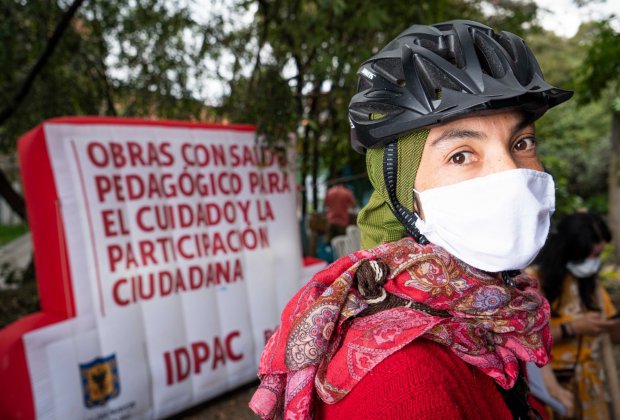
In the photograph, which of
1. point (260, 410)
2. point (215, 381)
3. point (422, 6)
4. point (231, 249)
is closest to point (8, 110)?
point (231, 249)

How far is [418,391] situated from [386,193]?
47cm

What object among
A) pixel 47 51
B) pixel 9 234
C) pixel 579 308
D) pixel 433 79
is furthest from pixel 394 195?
pixel 9 234

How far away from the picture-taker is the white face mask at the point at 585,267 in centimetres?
230

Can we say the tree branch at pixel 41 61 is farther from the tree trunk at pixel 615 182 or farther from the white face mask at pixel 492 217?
the tree trunk at pixel 615 182

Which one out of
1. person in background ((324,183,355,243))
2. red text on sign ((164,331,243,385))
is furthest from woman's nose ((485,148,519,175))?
person in background ((324,183,355,243))

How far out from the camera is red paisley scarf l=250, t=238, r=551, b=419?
847 millimetres

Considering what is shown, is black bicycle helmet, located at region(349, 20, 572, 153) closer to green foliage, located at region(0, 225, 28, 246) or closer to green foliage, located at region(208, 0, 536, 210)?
green foliage, located at region(208, 0, 536, 210)

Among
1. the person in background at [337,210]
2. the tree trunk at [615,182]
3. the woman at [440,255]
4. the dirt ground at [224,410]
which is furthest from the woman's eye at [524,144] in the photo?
the tree trunk at [615,182]

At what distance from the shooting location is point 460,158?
3.16ft

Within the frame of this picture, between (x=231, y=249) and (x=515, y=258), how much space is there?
9.48 feet

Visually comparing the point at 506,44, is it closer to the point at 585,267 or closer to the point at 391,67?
the point at 391,67

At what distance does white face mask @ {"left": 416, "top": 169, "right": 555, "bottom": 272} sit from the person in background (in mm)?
4336

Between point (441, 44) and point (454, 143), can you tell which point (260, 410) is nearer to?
point (454, 143)

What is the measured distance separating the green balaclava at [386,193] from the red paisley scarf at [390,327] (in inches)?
3.1
